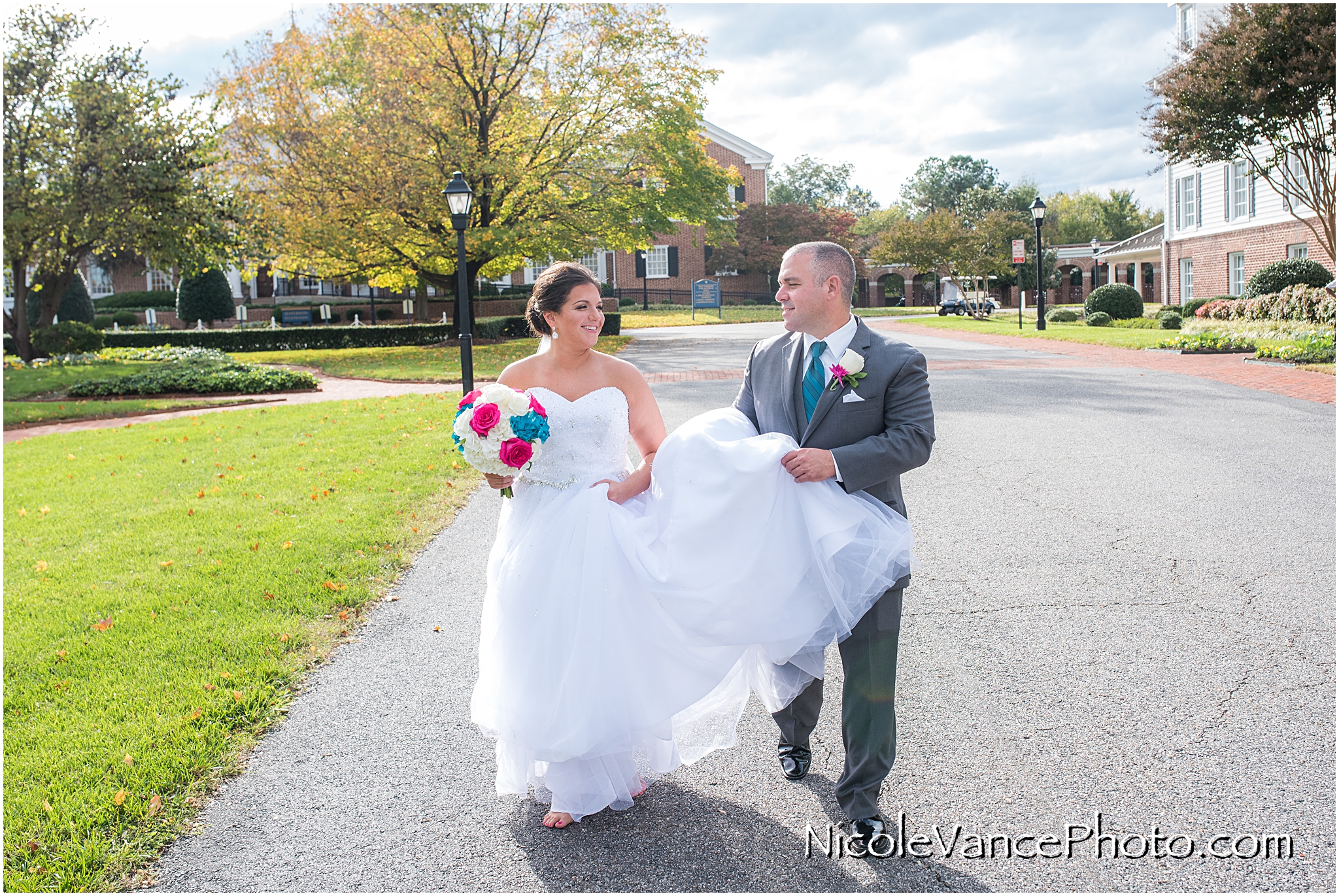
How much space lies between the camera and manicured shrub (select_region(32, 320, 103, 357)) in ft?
79.1

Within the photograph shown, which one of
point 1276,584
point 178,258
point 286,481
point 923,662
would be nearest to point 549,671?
point 923,662

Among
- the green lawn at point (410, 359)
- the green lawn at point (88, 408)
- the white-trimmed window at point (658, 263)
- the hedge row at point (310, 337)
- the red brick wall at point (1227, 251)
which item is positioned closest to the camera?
the green lawn at point (88, 408)

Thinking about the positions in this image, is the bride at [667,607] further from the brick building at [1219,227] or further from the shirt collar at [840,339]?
the brick building at [1219,227]

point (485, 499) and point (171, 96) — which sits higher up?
point (171, 96)

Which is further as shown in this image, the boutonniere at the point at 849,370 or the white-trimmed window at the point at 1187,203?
the white-trimmed window at the point at 1187,203

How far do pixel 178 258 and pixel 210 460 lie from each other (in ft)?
54.9

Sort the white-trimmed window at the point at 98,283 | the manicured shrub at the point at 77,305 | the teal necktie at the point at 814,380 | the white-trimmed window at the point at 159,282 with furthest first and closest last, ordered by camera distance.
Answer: the white-trimmed window at the point at 98,283 → the white-trimmed window at the point at 159,282 → the manicured shrub at the point at 77,305 → the teal necktie at the point at 814,380

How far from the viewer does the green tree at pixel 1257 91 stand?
1883 centimetres

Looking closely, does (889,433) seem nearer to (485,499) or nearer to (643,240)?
(485,499)

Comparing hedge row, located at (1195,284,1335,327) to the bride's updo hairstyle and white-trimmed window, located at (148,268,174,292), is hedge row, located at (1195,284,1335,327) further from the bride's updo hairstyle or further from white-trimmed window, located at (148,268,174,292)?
white-trimmed window, located at (148,268,174,292)

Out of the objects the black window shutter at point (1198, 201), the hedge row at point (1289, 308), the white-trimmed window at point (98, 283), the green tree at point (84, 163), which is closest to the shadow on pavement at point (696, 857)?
the hedge row at point (1289, 308)

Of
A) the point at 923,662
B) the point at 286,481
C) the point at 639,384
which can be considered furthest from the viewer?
the point at 286,481

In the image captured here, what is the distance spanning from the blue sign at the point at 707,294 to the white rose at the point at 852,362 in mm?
42652

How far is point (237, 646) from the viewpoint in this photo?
486 cm
